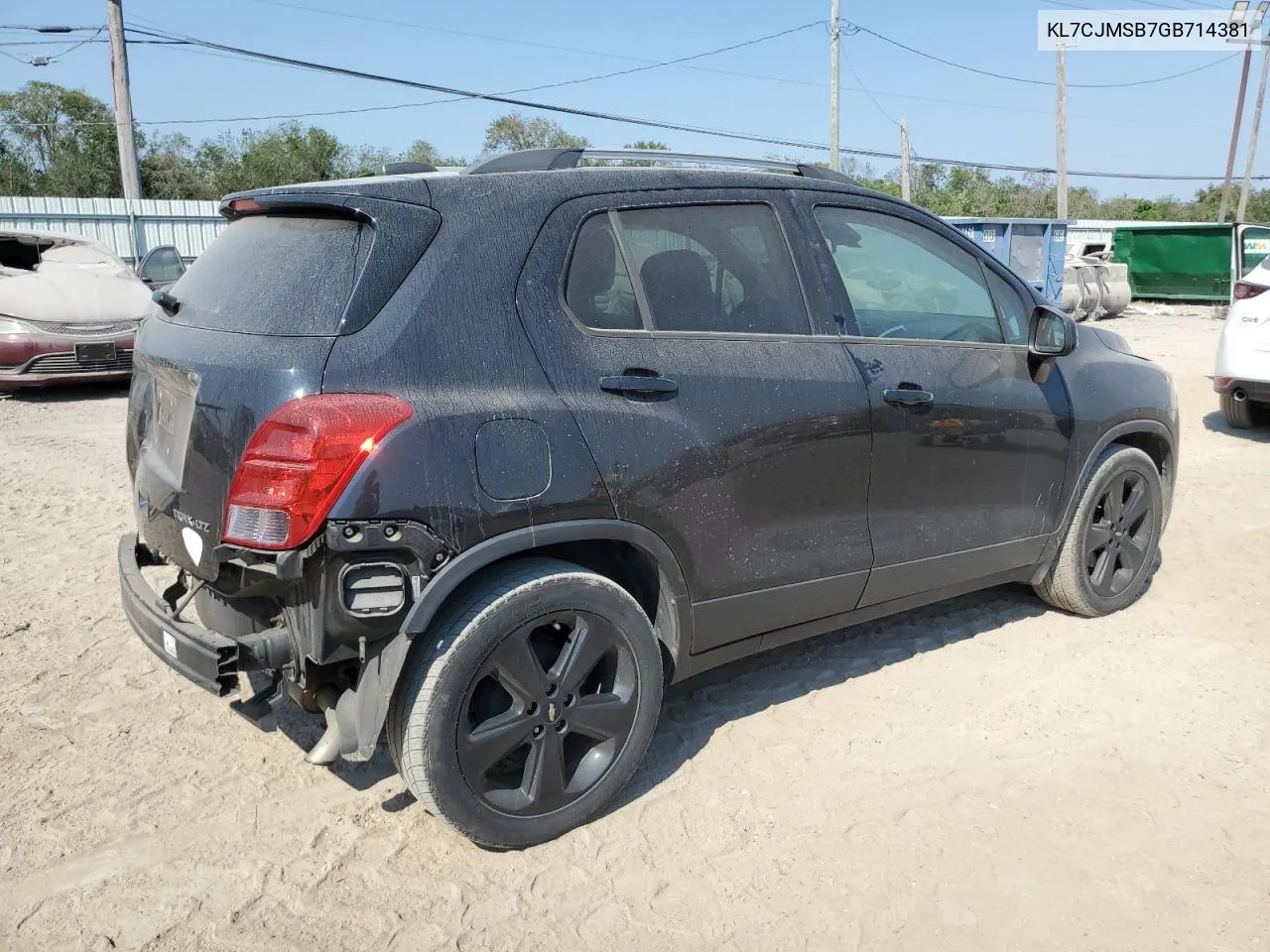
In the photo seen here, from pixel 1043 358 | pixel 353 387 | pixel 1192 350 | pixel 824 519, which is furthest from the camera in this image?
pixel 1192 350

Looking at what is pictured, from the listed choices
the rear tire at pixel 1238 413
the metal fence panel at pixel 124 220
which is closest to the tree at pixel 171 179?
the metal fence panel at pixel 124 220

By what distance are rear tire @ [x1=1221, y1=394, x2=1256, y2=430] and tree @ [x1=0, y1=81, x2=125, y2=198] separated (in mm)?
36982

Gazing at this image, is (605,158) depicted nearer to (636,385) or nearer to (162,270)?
(636,385)

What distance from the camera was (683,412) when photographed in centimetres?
315

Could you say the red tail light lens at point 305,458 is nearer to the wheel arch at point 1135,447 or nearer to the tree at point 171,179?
the wheel arch at point 1135,447

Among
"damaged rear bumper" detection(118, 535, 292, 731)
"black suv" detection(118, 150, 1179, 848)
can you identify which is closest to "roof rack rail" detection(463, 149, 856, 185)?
"black suv" detection(118, 150, 1179, 848)

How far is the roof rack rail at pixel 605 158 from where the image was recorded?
10.5ft

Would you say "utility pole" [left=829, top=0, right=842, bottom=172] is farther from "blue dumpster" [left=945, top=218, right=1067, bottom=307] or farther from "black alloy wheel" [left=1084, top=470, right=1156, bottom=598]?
"black alloy wheel" [left=1084, top=470, right=1156, bottom=598]

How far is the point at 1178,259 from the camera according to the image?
81.1 feet

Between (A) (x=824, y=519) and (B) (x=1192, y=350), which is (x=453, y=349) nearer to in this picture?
(A) (x=824, y=519)

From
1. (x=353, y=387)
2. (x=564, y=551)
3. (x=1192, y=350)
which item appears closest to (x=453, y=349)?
(x=353, y=387)

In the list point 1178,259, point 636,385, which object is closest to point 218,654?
Answer: point 636,385

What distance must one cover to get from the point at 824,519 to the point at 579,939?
1523mm

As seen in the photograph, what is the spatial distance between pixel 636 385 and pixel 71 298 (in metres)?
9.55
